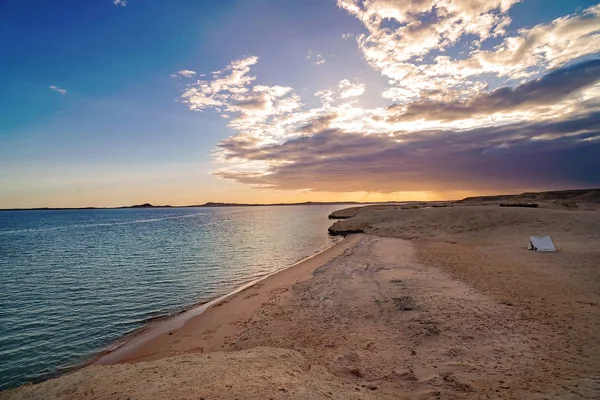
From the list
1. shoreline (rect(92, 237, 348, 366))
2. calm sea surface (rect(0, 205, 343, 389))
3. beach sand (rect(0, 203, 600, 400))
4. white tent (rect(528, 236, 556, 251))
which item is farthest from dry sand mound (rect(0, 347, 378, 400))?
white tent (rect(528, 236, 556, 251))

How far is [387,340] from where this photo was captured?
395 inches

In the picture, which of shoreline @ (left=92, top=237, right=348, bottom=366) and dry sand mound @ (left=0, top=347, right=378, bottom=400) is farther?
shoreline @ (left=92, top=237, right=348, bottom=366)

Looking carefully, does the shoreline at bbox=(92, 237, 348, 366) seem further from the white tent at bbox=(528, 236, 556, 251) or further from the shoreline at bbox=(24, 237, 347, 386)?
the white tent at bbox=(528, 236, 556, 251)

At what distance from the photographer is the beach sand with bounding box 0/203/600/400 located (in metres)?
6.86

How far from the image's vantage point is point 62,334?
44.9 feet

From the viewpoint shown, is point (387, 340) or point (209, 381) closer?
point (209, 381)

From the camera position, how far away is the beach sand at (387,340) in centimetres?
686

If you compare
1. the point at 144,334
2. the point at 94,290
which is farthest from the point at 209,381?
the point at 94,290

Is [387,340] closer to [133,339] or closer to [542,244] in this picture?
[133,339]

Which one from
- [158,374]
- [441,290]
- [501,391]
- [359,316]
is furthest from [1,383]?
[441,290]

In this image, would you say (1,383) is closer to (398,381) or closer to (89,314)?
(89,314)

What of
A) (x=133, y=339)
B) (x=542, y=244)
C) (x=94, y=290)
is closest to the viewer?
(x=133, y=339)

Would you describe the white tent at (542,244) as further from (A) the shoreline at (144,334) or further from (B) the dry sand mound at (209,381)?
(A) the shoreline at (144,334)

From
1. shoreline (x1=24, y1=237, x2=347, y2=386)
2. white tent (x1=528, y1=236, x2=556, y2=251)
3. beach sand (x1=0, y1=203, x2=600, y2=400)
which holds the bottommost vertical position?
shoreline (x1=24, y1=237, x2=347, y2=386)
